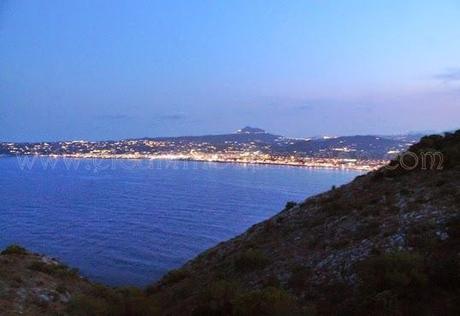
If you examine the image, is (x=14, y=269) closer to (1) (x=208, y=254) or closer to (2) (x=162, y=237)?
(1) (x=208, y=254)

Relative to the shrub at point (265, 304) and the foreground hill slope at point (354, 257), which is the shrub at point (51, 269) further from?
the shrub at point (265, 304)

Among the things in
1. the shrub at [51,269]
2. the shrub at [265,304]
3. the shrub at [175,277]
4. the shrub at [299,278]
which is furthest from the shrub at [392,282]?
the shrub at [51,269]

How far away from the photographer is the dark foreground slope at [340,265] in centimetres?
1146

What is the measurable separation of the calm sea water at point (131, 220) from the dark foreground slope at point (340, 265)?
21542 millimetres

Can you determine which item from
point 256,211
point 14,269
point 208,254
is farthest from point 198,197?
point 14,269

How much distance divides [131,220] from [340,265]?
6362cm

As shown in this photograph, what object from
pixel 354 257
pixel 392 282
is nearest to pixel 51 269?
pixel 354 257

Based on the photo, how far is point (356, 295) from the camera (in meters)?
12.2

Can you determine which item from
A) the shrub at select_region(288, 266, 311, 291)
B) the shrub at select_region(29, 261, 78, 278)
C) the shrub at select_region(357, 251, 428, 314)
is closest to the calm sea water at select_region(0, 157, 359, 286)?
the shrub at select_region(29, 261, 78, 278)

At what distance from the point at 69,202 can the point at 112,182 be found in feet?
144

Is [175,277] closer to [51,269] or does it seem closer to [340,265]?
[51,269]

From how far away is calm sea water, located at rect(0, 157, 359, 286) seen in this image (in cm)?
4891

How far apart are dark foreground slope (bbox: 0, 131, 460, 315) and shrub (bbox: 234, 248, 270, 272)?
4cm

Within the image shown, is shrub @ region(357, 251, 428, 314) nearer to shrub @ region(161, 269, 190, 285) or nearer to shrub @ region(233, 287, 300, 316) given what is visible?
shrub @ region(233, 287, 300, 316)
